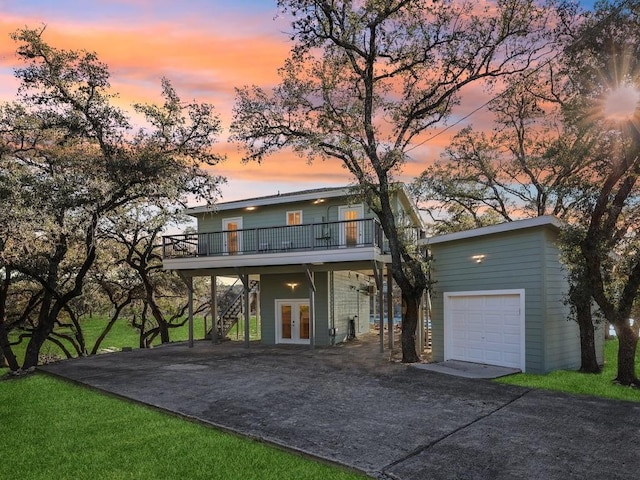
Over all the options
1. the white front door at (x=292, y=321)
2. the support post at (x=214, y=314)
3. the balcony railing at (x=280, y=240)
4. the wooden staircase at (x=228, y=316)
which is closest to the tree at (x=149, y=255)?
the balcony railing at (x=280, y=240)

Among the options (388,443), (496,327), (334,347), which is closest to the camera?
(388,443)

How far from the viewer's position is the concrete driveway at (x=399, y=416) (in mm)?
5508

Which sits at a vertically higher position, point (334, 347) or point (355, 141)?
point (355, 141)

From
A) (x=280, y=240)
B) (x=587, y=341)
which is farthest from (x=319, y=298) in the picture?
(x=587, y=341)

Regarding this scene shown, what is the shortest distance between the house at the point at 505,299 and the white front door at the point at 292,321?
6.54m

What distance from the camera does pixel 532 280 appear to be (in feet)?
35.9

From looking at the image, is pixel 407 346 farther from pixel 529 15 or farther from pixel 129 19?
pixel 129 19

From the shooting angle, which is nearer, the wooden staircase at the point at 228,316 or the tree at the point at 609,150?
the tree at the point at 609,150

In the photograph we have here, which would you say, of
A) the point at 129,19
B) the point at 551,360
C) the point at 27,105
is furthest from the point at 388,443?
the point at 27,105

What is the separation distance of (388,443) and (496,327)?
22.0 feet

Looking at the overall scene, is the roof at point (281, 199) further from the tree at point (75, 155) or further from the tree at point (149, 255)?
the tree at point (75, 155)

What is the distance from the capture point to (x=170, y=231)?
21844mm

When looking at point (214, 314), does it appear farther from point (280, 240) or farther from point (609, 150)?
Result: point (609, 150)

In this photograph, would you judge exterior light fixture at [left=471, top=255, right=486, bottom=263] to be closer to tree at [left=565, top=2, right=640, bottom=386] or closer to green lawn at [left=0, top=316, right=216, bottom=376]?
tree at [left=565, top=2, right=640, bottom=386]
